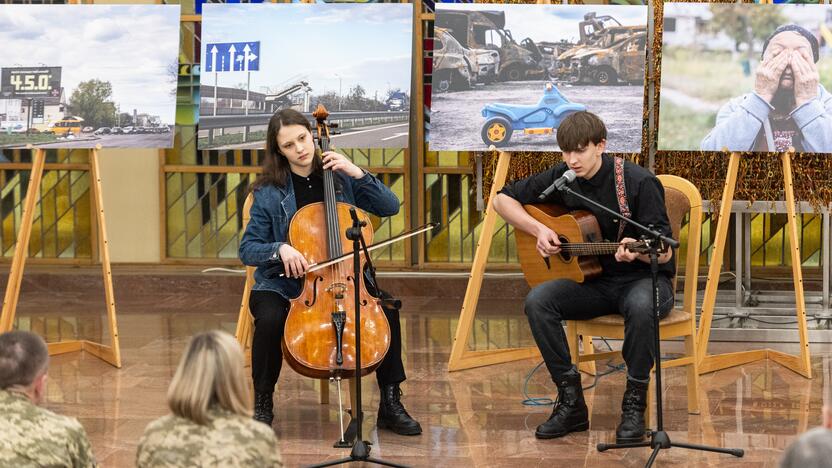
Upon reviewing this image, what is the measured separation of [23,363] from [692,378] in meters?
2.69

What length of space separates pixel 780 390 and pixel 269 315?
2138 millimetres

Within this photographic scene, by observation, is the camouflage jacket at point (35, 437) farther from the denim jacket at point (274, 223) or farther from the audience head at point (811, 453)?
the denim jacket at point (274, 223)

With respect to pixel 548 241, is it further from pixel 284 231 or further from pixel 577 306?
pixel 284 231

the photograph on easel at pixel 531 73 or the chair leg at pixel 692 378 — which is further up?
Answer: the photograph on easel at pixel 531 73

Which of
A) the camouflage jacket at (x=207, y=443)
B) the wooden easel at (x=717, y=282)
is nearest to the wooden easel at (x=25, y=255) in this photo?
the wooden easel at (x=717, y=282)

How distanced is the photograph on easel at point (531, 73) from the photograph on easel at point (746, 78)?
0.53 ft

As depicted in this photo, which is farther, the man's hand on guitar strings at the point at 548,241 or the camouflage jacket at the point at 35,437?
the man's hand on guitar strings at the point at 548,241

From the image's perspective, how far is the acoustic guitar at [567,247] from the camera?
4.19 m

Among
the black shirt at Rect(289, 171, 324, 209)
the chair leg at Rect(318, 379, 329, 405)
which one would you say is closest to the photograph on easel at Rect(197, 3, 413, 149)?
the black shirt at Rect(289, 171, 324, 209)

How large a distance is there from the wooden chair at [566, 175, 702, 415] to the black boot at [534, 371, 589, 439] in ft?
0.52

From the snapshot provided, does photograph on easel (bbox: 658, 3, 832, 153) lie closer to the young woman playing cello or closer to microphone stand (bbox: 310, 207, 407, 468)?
the young woman playing cello

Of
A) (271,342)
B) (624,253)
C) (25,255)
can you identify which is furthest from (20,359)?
(25,255)

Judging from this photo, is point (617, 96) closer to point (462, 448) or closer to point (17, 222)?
point (462, 448)

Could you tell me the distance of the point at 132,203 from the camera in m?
7.67
